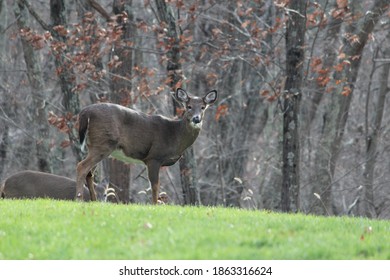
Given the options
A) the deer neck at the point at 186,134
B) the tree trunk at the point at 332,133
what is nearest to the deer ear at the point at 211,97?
the deer neck at the point at 186,134

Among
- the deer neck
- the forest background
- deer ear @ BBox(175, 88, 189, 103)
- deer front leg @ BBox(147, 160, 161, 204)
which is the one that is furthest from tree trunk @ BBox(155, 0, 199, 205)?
deer front leg @ BBox(147, 160, 161, 204)

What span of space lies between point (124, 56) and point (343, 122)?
20.8ft

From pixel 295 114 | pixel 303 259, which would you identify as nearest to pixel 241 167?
pixel 295 114

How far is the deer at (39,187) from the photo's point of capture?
15703 millimetres

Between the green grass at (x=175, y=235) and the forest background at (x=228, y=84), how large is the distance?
4307 mm

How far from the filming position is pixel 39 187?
52.0 ft

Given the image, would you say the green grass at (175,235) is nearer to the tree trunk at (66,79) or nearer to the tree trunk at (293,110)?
the tree trunk at (293,110)

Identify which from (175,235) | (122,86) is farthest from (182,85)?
(175,235)

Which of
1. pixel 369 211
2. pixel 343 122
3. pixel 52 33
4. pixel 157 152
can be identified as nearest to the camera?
pixel 157 152

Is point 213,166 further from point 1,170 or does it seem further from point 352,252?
point 352,252

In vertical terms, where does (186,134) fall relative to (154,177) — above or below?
above

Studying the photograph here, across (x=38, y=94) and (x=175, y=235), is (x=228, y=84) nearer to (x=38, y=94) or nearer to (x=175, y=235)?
(x=38, y=94)

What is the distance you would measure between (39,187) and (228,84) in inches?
439

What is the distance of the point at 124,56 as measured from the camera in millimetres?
20594
